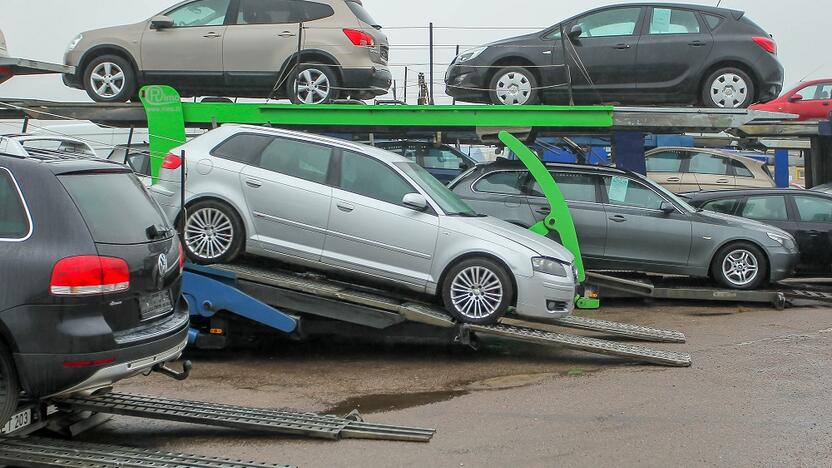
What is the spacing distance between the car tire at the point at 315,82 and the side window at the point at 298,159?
257 centimetres

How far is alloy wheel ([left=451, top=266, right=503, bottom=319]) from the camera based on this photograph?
8742mm

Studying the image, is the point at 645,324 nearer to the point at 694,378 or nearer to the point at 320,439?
the point at 694,378

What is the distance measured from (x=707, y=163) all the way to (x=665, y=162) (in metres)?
0.80

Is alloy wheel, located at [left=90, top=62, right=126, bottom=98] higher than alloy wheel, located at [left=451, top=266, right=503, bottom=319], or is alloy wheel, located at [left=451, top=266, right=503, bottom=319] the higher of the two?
alloy wheel, located at [left=90, top=62, right=126, bottom=98]

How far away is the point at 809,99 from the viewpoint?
21.6 m

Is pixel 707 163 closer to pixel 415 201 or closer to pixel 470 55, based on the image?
pixel 470 55

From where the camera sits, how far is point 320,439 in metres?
6.17

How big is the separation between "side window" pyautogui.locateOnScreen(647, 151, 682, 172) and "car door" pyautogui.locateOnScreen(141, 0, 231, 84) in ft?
29.8

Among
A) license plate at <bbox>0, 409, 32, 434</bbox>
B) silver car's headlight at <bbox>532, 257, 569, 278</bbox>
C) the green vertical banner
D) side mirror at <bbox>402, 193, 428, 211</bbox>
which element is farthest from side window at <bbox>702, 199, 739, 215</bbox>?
license plate at <bbox>0, 409, 32, 434</bbox>

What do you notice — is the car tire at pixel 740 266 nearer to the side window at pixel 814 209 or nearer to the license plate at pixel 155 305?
the side window at pixel 814 209

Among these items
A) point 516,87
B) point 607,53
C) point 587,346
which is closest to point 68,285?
point 587,346

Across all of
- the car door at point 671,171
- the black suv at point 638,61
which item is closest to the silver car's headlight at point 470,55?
the black suv at point 638,61

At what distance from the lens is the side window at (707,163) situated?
17625mm

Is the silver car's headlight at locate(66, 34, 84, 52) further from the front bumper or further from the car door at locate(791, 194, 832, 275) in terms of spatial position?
the car door at locate(791, 194, 832, 275)
